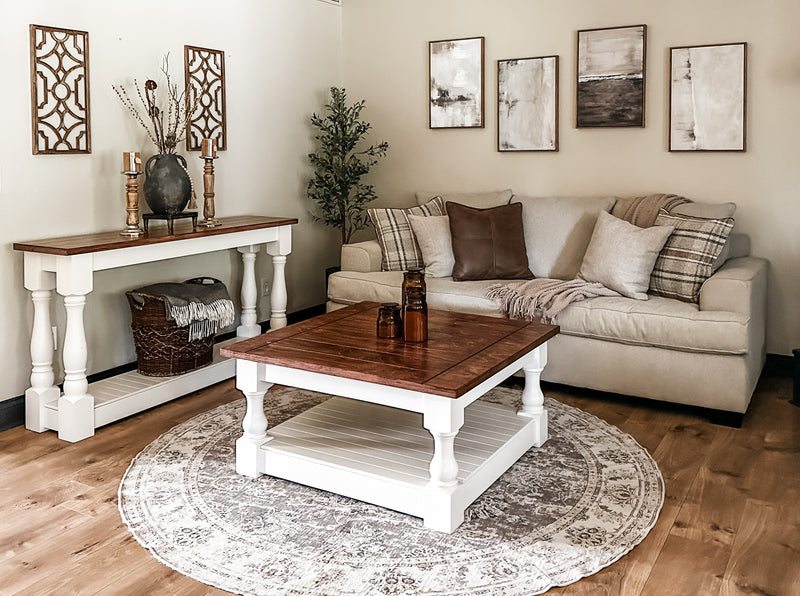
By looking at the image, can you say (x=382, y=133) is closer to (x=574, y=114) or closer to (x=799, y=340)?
(x=574, y=114)

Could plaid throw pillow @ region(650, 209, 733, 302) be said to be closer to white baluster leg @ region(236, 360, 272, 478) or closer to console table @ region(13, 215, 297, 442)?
white baluster leg @ region(236, 360, 272, 478)

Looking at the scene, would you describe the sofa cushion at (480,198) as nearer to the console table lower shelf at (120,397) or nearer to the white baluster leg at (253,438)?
the console table lower shelf at (120,397)

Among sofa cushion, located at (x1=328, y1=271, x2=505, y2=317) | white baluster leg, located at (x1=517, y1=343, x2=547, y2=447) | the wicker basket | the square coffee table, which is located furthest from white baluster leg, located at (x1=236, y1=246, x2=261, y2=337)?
white baluster leg, located at (x1=517, y1=343, x2=547, y2=447)

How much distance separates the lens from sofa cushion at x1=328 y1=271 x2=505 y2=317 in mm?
4047

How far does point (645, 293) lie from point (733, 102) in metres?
1.22

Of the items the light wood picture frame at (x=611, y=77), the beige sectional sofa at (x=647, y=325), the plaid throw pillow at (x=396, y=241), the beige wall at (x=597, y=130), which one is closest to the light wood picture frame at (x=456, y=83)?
the beige wall at (x=597, y=130)

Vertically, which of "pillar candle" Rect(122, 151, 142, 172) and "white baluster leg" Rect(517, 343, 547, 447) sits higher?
"pillar candle" Rect(122, 151, 142, 172)

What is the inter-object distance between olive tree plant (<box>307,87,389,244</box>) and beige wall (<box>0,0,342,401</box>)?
0.11m

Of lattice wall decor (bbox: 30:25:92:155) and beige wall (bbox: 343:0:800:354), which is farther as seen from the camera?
beige wall (bbox: 343:0:800:354)

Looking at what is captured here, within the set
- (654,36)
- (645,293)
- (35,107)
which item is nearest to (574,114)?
(654,36)

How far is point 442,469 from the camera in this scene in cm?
248

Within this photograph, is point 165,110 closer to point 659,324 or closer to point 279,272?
point 279,272

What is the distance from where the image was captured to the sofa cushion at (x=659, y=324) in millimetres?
3402

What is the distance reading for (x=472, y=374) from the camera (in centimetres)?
252
